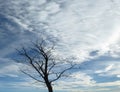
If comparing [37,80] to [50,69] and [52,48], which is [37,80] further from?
[52,48]

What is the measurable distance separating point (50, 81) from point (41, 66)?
Result: 2494 millimetres

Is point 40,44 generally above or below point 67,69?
above

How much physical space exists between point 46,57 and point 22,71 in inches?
193

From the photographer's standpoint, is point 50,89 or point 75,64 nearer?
point 50,89

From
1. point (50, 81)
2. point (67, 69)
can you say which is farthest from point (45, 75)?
point (67, 69)

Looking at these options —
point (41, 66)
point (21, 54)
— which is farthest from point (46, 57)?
point (21, 54)

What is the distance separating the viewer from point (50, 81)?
1506 inches

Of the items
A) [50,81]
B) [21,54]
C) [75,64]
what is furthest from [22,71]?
[75,64]

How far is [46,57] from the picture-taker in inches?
1542

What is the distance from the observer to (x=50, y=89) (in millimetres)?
38219

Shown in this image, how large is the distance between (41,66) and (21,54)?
4.10m

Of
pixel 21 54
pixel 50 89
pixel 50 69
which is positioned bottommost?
pixel 50 89

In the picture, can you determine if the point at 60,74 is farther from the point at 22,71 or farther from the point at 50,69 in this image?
the point at 22,71

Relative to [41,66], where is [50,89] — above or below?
below
